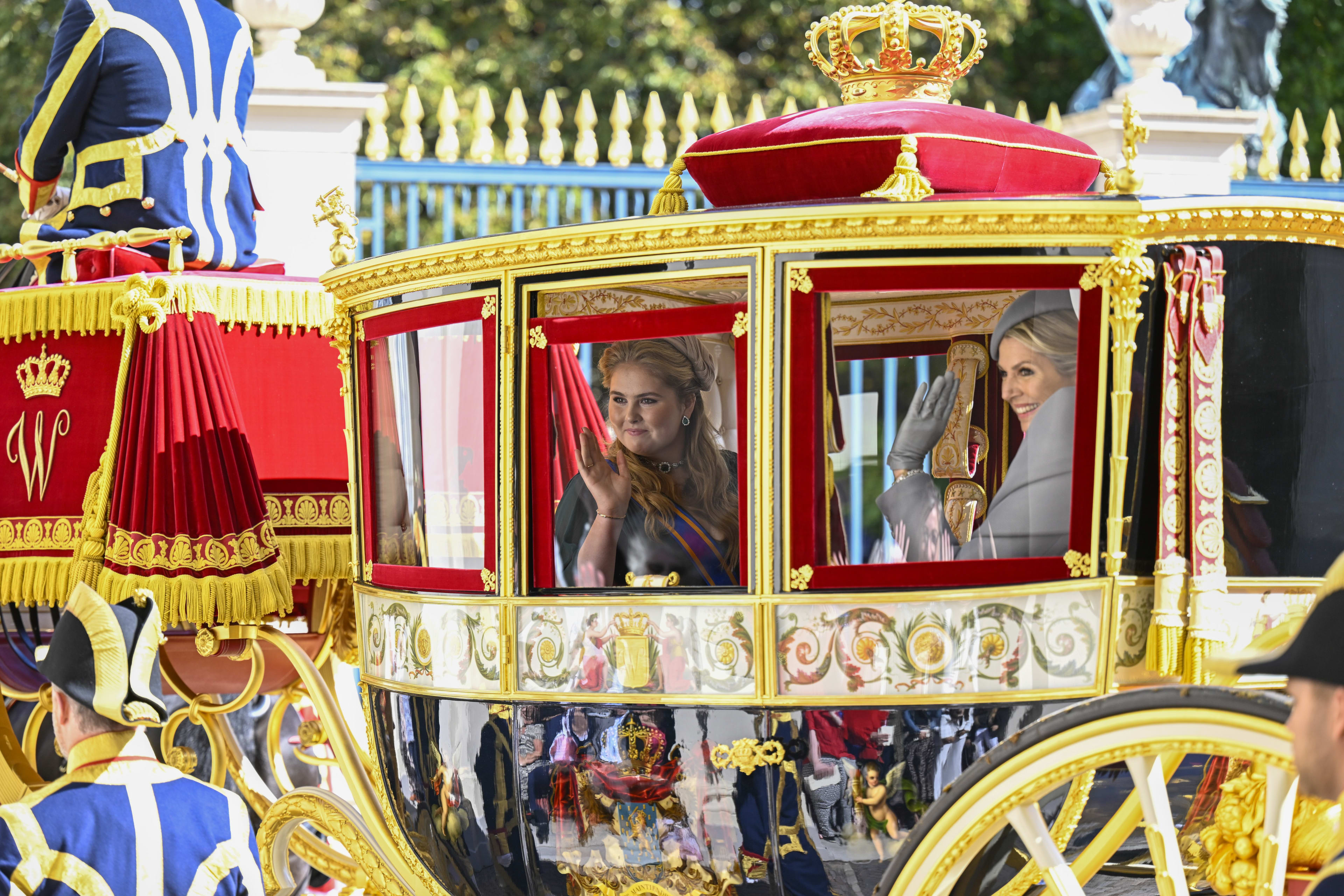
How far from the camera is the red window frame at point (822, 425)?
10.3ft

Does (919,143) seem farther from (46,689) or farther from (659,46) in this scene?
(659,46)

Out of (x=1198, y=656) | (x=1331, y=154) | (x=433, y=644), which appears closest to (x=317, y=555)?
(x=433, y=644)

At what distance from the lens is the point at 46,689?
15.4ft

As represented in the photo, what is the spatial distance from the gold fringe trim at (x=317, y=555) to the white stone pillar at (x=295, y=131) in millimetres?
2769

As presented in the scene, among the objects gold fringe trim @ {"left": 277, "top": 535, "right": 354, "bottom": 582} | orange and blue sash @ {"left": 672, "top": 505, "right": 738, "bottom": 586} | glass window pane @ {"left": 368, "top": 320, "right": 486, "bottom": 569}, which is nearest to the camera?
orange and blue sash @ {"left": 672, "top": 505, "right": 738, "bottom": 586}

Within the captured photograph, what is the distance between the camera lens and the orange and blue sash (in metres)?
3.46

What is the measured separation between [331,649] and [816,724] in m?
2.15

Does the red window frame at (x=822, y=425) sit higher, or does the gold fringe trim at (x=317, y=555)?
the red window frame at (x=822, y=425)

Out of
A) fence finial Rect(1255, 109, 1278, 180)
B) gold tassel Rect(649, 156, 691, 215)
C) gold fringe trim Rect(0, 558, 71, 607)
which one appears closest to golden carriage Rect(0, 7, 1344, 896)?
gold tassel Rect(649, 156, 691, 215)

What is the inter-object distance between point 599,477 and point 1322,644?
183 centimetres

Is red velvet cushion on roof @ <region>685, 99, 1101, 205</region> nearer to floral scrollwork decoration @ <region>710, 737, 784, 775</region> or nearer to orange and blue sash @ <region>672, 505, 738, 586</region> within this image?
orange and blue sash @ <region>672, 505, 738, 586</region>

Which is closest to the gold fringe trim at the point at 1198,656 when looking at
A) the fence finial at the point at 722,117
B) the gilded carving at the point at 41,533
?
the gilded carving at the point at 41,533

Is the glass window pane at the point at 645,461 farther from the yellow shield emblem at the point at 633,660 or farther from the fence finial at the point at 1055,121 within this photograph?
the fence finial at the point at 1055,121

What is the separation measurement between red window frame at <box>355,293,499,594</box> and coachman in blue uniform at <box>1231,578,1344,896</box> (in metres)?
1.88
